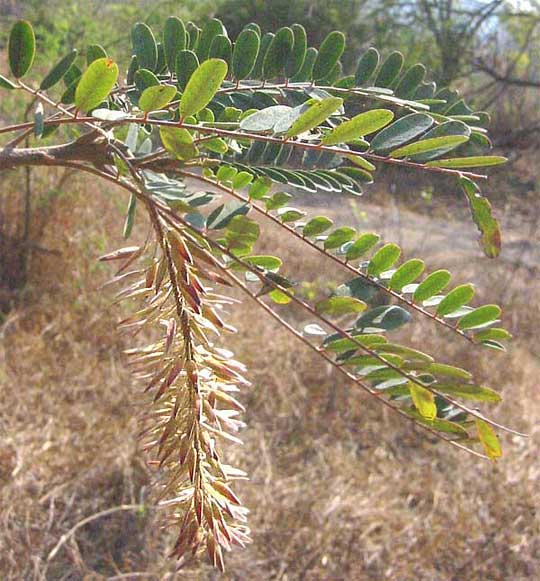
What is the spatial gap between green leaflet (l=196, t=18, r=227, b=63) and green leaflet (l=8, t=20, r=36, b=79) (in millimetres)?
90

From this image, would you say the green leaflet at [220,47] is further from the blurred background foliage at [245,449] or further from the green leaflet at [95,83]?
the blurred background foliage at [245,449]

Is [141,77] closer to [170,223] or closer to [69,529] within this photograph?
[170,223]

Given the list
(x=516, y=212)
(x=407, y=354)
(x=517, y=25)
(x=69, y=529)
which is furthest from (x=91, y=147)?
(x=517, y=25)

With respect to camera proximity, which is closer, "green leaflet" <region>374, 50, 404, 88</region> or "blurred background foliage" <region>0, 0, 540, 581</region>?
"green leaflet" <region>374, 50, 404, 88</region>

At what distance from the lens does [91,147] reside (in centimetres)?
26

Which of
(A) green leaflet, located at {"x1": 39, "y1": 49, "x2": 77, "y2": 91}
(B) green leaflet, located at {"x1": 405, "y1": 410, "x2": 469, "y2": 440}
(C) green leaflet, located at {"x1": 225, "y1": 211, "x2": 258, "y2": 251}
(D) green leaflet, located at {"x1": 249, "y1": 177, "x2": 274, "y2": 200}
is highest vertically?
(A) green leaflet, located at {"x1": 39, "y1": 49, "x2": 77, "y2": 91}

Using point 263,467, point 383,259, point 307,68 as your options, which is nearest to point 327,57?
point 307,68

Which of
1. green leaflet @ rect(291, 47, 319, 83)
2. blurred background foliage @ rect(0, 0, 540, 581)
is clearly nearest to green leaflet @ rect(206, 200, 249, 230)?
green leaflet @ rect(291, 47, 319, 83)

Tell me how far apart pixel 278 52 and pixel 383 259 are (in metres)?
0.12

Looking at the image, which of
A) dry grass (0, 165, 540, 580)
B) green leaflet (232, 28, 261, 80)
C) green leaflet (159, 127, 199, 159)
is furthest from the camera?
dry grass (0, 165, 540, 580)

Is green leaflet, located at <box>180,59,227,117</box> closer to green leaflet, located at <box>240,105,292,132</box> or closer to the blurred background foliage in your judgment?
green leaflet, located at <box>240,105,292,132</box>

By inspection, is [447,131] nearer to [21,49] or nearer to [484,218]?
[484,218]

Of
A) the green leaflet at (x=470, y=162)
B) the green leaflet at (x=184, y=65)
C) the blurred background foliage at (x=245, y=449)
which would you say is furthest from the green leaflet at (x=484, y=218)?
the blurred background foliage at (x=245, y=449)

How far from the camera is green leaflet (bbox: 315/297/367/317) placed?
1.01 ft
